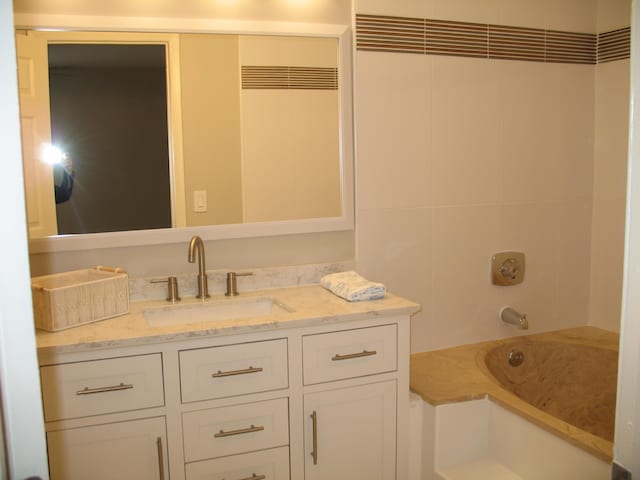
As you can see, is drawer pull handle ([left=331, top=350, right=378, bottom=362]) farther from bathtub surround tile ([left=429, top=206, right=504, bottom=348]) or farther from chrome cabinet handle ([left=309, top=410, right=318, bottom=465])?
bathtub surround tile ([left=429, top=206, right=504, bottom=348])

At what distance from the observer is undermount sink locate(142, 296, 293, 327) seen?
2039 millimetres

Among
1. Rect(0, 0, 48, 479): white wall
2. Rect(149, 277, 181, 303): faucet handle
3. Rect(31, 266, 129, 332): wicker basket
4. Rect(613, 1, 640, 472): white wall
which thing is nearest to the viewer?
Rect(0, 0, 48, 479): white wall

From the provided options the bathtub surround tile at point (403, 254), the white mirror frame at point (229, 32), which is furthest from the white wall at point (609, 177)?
the white mirror frame at point (229, 32)

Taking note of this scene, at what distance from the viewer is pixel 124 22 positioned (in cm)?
205

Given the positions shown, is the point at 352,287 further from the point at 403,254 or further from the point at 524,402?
the point at 524,402

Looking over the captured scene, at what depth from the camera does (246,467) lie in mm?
1864

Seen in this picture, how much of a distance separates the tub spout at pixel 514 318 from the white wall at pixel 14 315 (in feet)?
7.75

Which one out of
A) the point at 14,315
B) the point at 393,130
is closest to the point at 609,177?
the point at 393,130

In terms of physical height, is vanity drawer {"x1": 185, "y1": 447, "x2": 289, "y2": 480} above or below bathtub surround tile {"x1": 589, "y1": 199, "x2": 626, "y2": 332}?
below

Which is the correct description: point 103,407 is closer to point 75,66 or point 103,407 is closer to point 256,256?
point 256,256

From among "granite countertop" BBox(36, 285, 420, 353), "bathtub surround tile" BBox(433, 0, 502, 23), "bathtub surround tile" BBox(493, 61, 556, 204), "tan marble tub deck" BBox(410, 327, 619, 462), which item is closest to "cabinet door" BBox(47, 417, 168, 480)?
"granite countertop" BBox(36, 285, 420, 353)

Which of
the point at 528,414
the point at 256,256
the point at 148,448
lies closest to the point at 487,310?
the point at 528,414

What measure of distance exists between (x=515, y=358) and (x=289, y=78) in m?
1.62

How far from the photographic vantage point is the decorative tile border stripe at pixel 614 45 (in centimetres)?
274
